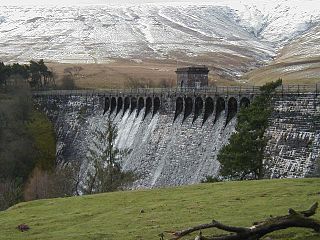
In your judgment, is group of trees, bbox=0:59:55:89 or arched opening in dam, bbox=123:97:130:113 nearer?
arched opening in dam, bbox=123:97:130:113

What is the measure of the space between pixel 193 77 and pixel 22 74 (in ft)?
147

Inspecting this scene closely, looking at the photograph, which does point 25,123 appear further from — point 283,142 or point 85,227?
point 85,227

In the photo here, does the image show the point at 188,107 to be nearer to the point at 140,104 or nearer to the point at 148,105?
the point at 148,105

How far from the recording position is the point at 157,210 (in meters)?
29.4

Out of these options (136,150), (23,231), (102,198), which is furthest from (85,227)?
(136,150)

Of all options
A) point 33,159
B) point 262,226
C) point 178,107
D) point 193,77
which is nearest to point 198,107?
point 178,107

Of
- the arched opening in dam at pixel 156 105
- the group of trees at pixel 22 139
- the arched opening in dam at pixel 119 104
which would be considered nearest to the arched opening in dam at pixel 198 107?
the arched opening in dam at pixel 156 105

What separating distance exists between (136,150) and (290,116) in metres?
26.4

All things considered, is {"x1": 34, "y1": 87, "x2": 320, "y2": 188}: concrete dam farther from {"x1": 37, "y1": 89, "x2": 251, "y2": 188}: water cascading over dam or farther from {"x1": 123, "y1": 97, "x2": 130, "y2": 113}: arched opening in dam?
{"x1": 123, "y1": 97, "x2": 130, "y2": 113}: arched opening in dam

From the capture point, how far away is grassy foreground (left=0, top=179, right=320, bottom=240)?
24875mm

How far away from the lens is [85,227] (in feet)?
89.1

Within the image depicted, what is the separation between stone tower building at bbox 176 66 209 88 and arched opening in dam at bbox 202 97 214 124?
20661 mm

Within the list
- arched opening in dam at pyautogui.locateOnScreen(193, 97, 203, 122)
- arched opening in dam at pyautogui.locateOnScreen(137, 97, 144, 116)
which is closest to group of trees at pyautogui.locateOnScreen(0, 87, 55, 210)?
arched opening in dam at pyautogui.locateOnScreen(137, 97, 144, 116)

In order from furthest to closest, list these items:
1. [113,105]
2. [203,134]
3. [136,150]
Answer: [113,105] → [136,150] → [203,134]
